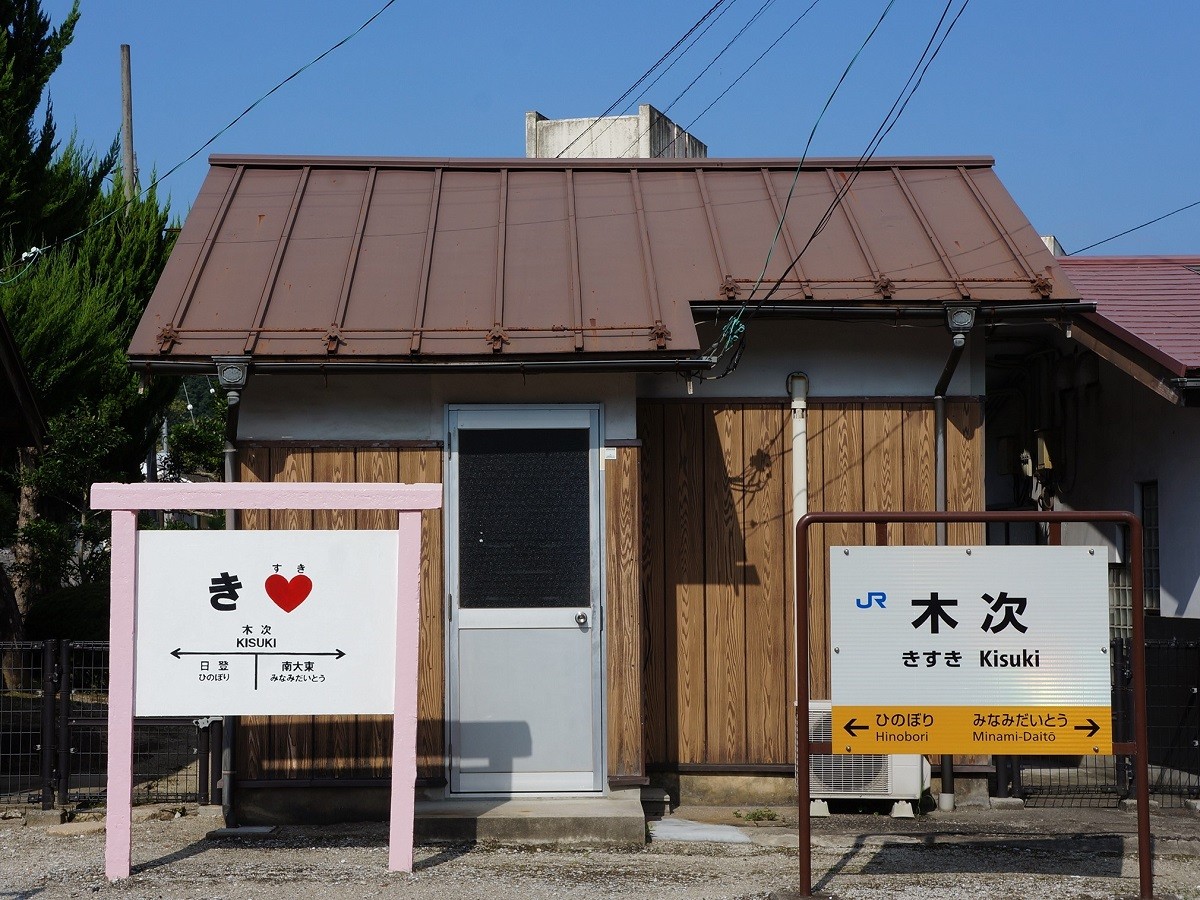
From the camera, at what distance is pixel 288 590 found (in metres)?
6.85

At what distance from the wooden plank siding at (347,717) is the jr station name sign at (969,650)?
2.88 metres

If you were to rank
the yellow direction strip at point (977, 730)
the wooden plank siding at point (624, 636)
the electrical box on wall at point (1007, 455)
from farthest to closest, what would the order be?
the electrical box on wall at point (1007, 455), the wooden plank siding at point (624, 636), the yellow direction strip at point (977, 730)

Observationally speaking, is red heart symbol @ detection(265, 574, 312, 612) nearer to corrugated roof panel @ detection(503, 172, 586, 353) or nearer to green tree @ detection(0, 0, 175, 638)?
corrugated roof panel @ detection(503, 172, 586, 353)

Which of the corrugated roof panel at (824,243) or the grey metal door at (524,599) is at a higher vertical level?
the corrugated roof panel at (824,243)

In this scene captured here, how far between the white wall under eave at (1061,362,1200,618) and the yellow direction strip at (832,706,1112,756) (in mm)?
3947

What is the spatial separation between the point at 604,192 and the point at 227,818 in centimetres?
542

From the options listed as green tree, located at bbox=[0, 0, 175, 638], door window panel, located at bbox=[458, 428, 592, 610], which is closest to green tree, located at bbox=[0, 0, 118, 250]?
green tree, located at bbox=[0, 0, 175, 638]

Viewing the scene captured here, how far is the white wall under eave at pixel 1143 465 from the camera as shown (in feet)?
32.1

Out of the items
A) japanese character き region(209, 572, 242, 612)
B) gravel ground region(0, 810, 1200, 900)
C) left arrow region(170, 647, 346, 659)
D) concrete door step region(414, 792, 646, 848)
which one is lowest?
gravel ground region(0, 810, 1200, 900)

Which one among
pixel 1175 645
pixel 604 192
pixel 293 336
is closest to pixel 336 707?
pixel 293 336

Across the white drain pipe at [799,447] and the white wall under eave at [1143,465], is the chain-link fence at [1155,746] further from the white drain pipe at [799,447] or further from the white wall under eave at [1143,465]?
the white drain pipe at [799,447]

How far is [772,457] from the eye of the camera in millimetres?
8773

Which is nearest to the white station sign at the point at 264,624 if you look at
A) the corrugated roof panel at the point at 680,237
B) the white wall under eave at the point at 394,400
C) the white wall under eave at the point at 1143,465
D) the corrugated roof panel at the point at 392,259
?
the white wall under eave at the point at 394,400

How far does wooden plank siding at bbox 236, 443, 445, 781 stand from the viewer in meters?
8.01
